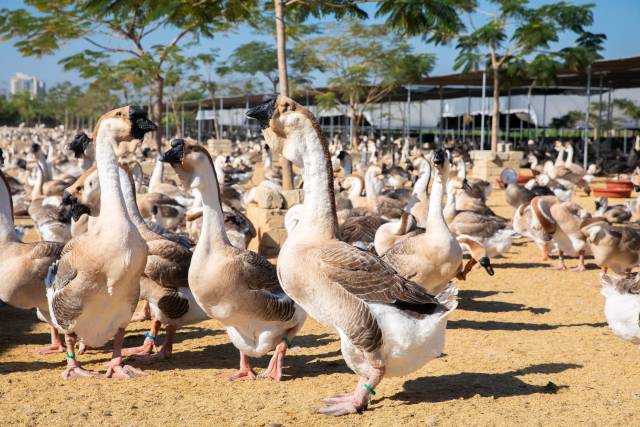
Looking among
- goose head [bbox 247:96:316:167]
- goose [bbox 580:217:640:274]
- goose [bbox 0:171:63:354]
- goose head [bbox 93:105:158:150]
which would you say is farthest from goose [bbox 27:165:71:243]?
goose [bbox 580:217:640:274]

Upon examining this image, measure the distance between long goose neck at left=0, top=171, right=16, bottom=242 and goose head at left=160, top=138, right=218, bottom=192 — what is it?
1925 mm

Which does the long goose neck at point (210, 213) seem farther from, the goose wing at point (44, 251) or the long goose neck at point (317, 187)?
the goose wing at point (44, 251)

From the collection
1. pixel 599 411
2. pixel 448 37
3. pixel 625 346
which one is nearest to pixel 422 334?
pixel 599 411

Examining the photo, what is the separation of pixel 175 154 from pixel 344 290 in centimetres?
171

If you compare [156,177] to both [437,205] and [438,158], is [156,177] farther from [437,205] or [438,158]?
[437,205]

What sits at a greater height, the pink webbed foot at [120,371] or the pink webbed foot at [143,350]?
the pink webbed foot at [120,371]

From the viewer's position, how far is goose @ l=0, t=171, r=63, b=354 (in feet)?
18.8

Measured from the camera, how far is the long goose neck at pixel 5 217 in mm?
5941

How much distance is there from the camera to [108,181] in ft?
16.8

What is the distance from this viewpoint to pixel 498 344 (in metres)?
6.36

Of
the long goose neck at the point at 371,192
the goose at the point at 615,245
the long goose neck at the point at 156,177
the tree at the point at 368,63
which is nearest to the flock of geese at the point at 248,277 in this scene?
the goose at the point at 615,245

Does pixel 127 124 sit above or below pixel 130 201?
above

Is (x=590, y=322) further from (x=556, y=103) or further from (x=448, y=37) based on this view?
(x=556, y=103)

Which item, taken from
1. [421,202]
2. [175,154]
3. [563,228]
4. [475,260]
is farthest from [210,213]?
[563,228]
